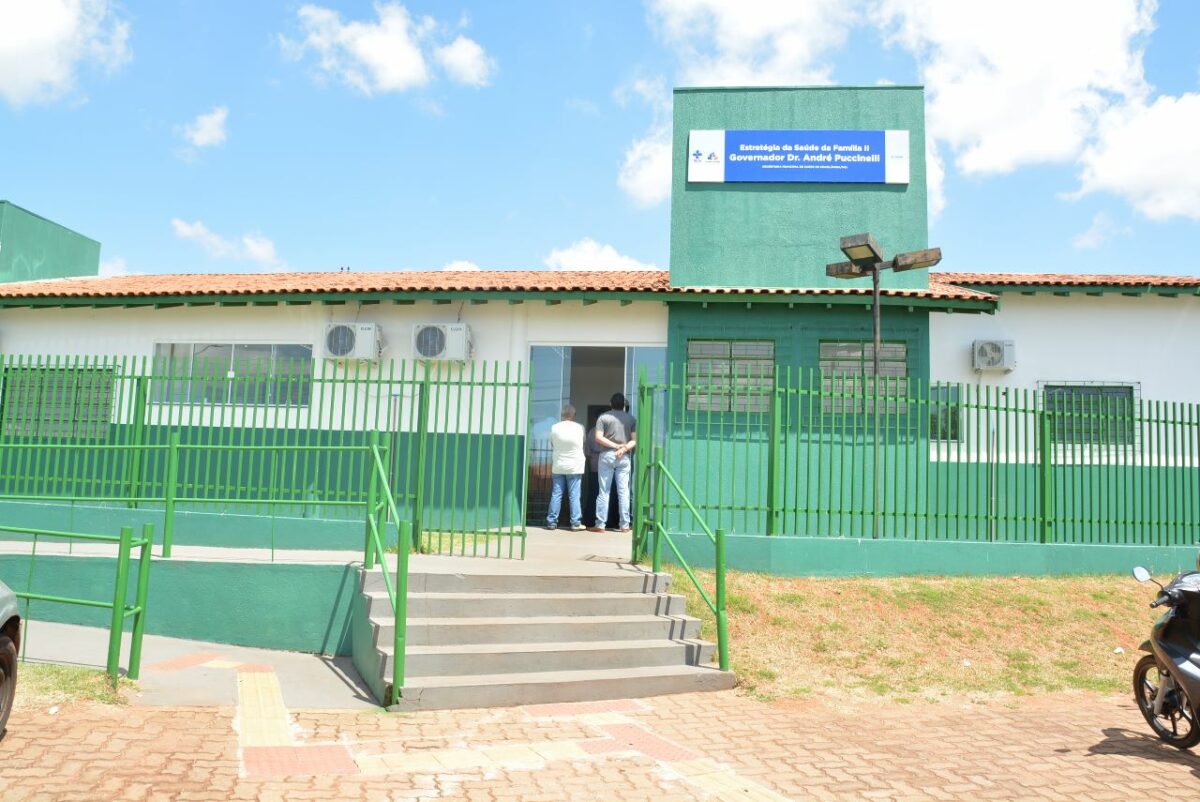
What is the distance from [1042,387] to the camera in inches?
480

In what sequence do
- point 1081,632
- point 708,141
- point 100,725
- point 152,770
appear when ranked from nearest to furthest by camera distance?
point 152,770, point 100,725, point 1081,632, point 708,141

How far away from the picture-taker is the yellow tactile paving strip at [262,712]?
16.5ft

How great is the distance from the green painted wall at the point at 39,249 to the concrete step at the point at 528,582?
13672mm

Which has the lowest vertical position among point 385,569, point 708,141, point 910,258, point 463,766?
point 463,766

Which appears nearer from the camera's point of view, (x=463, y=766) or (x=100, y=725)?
(x=463, y=766)

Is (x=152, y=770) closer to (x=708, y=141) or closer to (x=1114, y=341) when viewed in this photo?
(x=708, y=141)

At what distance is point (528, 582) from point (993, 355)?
7847mm

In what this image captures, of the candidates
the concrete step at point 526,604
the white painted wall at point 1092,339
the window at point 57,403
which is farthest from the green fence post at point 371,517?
the white painted wall at point 1092,339

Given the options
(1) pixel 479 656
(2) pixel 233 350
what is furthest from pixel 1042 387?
(2) pixel 233 350

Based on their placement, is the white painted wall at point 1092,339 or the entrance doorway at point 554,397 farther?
the white painted wall at point 1092,339

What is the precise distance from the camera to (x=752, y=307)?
1151 cm

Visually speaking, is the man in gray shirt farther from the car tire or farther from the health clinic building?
the car tire

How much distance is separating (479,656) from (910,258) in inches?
257

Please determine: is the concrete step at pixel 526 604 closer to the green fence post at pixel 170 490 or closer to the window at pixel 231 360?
the green fence post at pixel 170 490
